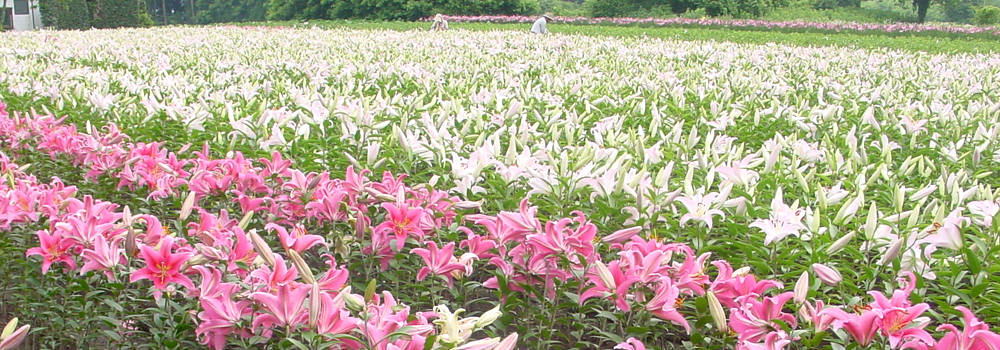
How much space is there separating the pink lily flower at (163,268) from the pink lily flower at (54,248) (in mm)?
318

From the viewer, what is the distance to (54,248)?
6.02 feet

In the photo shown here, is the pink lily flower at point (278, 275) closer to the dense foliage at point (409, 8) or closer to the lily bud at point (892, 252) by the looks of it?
the lily bud at point (892, 252)

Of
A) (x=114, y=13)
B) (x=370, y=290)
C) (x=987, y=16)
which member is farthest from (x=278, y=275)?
(x=987, y=16)

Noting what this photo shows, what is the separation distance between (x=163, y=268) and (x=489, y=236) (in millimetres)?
731

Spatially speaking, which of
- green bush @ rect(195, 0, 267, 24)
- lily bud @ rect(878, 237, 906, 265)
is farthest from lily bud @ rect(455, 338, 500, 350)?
green bush @ rect(195, 0, 267, 24)

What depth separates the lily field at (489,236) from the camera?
1503 millimetres

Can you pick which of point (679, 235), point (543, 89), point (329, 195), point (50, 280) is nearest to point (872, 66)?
point (543, 89)

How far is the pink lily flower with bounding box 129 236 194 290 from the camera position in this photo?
1.60m

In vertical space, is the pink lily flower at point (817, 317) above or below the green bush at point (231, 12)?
below

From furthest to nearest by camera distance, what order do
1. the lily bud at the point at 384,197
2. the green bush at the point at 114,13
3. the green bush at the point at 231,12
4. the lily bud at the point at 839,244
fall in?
the green bush at the point at 231,12, the green bush at the point at 114,13, the lily bud at the point at 384,197, the lily bud at the point at 839,244

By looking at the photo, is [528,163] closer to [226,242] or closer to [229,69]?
[226,242]

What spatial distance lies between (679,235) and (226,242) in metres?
1.11

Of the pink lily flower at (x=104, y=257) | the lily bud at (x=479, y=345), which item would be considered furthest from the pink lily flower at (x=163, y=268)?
the lily bud at (x=479, y=345)

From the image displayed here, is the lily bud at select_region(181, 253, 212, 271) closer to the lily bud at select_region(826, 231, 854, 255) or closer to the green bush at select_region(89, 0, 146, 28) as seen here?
the lily bud at select_region(826, 231, 854, 255)
